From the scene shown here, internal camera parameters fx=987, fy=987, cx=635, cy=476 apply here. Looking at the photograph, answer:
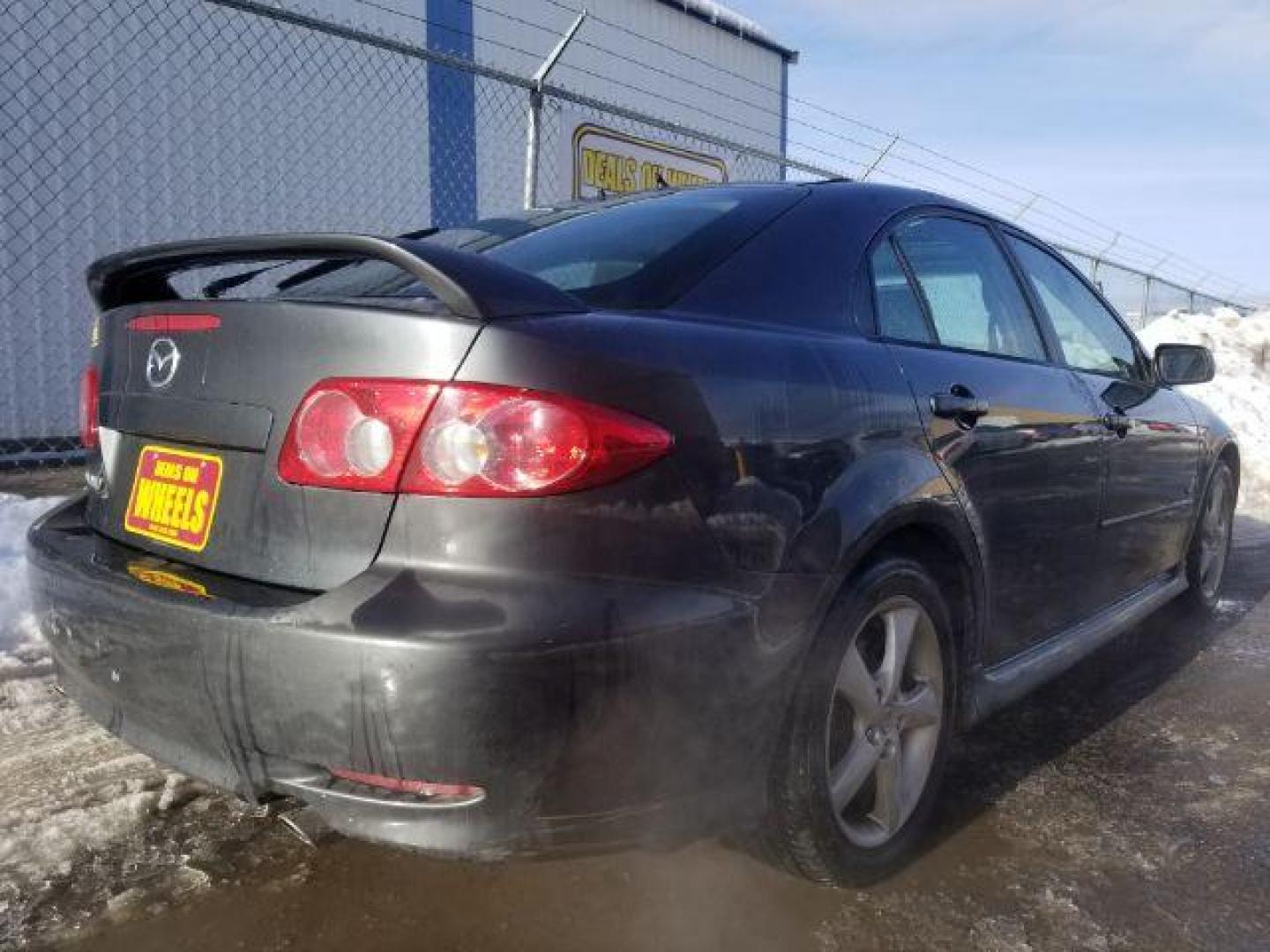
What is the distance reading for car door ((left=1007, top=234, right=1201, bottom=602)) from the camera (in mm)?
3137

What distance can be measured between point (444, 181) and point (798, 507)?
27.5ft

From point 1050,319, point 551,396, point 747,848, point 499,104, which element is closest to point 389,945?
point 747,848

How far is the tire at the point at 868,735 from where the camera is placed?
1.88 meters

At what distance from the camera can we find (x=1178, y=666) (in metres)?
3.73

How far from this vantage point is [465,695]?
55.1 inches

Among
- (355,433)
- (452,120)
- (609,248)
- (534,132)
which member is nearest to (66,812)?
(355,433)

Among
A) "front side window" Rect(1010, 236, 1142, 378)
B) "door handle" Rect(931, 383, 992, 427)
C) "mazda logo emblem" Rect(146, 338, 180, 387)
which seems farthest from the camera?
"front side window" Rect(1010, 236, 1142, 378)

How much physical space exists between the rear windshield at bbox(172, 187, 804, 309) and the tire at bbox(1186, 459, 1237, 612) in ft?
9.53

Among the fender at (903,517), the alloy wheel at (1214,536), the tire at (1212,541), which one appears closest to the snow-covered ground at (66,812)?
the fender at (903,517)

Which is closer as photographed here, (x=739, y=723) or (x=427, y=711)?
(x=427, y=711)

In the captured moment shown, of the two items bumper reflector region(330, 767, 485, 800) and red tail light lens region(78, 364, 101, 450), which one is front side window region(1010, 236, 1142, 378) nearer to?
bumper reflector region(330, 767, 485, 800)

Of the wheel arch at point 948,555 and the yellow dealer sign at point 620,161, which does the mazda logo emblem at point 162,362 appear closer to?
the wheel arch at point 948,555

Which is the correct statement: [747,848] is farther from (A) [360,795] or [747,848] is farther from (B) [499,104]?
(B) [499,104]

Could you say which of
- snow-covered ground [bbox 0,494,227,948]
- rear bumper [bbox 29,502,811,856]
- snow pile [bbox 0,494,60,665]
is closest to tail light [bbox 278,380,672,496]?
rear bumper [bbox 29,502,811,856]
